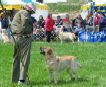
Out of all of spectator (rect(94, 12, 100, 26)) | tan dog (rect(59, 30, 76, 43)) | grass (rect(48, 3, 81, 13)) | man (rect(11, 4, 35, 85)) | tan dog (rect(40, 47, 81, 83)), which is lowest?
tan dog (rect(59, 30, 76, 43))

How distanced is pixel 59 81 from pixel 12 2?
2110cm

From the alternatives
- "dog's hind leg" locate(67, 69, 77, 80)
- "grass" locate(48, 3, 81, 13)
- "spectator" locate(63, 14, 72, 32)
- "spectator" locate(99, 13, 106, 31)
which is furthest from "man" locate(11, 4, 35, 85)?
"grass" locate(48, 3, 81, 13)

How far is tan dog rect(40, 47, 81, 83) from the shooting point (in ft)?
37.0

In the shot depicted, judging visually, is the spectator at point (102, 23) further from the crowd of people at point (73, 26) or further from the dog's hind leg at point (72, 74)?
the dog's hind leg at point (72, 74)

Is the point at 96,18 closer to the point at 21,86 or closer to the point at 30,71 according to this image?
the point at 30,71

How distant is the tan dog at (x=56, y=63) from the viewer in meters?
11.3

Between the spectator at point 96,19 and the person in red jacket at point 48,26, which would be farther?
the spectator at point 96,19

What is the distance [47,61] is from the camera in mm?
11352

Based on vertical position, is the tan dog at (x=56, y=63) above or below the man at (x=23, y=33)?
below

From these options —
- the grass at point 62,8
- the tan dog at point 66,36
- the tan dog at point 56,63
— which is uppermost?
the tan dog at point 56,63

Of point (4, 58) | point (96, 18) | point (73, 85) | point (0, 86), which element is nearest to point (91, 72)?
point (73, 85)

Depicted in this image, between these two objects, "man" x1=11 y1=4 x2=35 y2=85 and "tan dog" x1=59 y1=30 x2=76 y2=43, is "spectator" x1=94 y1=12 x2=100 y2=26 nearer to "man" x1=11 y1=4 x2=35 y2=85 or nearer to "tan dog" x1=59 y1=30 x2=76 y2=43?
"tan dog" x1=59 y1=30 x2=76 y2=43

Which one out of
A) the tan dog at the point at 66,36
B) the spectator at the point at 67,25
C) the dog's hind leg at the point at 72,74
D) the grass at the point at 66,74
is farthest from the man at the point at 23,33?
the spectator at the point at 67,25

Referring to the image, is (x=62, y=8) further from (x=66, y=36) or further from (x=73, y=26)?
(x=66, y=36)
